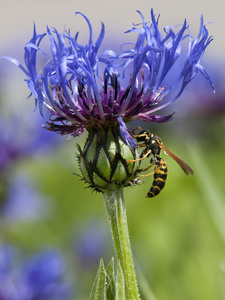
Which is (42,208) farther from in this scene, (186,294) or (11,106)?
(186,294)

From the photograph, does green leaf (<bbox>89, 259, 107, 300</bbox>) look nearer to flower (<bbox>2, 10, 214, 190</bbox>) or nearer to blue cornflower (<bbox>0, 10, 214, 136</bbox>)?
flower (<bbox>2, 10, 214, 190</bbox>)

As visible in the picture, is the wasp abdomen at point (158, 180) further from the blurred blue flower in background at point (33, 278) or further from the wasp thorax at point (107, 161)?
the blurred blue flower in background at point (33, 278)

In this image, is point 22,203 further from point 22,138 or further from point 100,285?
point 100,285

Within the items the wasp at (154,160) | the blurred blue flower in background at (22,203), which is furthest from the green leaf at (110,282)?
the blurred blue flower in background at (22,203)

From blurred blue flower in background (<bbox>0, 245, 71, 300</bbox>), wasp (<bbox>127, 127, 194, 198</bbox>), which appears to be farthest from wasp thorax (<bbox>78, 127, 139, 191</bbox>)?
blurred blue flower in background (<bbox>0, 245, 71, 300</bbox>)

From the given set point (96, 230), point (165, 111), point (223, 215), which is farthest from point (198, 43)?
point (165, 111)

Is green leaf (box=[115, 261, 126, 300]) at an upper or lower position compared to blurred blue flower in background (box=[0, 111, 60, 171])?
lower

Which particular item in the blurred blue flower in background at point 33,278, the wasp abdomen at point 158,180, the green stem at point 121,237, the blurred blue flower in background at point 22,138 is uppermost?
the blurred blue flower in background at point 22,138
